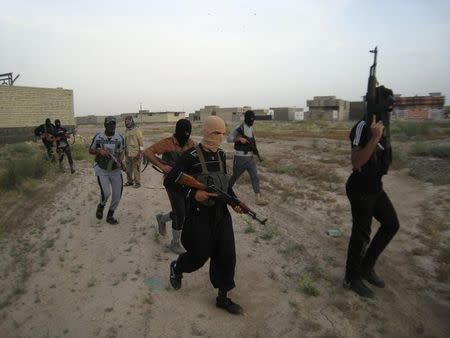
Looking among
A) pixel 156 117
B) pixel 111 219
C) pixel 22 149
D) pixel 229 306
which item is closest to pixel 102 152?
pixel 111 219

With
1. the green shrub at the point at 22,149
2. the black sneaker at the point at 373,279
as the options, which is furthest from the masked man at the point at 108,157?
the green shrub at the point at 22,149

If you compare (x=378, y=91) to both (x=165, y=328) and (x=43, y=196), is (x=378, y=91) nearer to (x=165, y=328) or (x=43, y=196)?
(x=165, y=328)

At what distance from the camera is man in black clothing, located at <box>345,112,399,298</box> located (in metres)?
3.96

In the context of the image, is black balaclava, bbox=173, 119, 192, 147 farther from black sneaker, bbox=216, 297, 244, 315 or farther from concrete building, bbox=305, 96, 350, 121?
concrete building, bbox=305, 96, 350, 121

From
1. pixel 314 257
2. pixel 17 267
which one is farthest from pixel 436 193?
pixel 17 267

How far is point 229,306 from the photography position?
13.1 ft

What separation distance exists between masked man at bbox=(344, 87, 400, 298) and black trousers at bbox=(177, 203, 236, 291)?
1.25 metres

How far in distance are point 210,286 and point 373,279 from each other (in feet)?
5.55

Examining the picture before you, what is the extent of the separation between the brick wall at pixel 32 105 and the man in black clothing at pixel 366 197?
932 inches

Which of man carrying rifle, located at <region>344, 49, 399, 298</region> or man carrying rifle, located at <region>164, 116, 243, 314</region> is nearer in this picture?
man carrying rifle, located at <region>164, 116, 243, 314</region>

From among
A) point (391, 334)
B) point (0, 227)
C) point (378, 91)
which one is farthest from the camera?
point (0, 227)

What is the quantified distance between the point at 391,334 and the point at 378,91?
214 centimetres

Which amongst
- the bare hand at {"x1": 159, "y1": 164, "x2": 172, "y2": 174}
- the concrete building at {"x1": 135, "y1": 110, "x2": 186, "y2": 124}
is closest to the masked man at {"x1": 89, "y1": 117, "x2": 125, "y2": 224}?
the bare hand at {"x1": 159, "y1": 164, "x2": 172, "y2": 174}

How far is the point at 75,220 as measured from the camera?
751 cm
